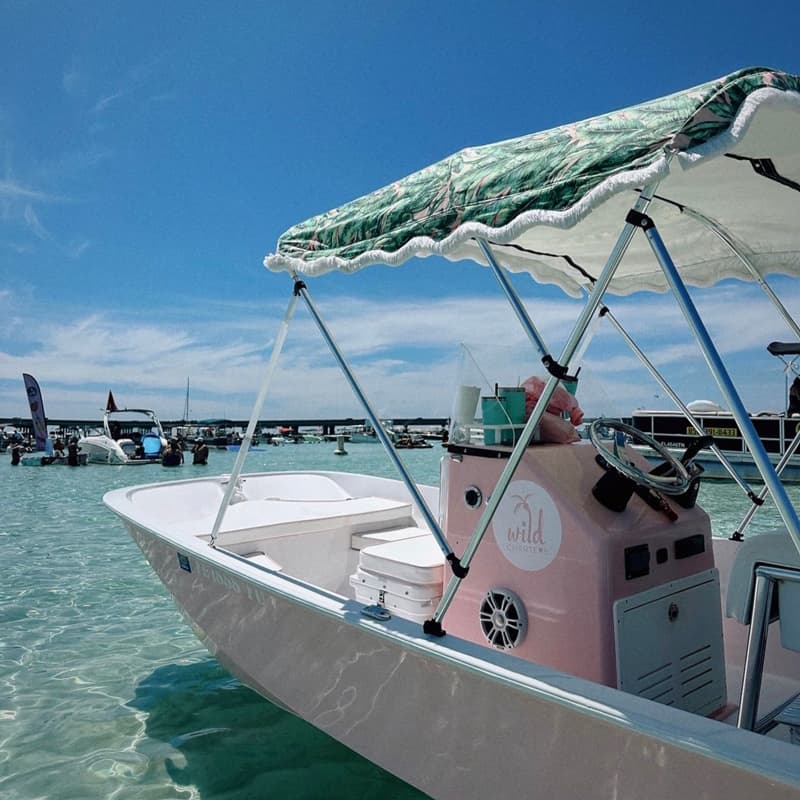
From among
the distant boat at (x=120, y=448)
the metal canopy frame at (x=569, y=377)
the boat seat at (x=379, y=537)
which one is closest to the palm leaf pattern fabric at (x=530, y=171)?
the metal canopy frame at (x=569, y=377)

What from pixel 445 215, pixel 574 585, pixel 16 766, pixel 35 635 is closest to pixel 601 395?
pixel 574 585

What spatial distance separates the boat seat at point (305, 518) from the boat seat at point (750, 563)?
2728 mm

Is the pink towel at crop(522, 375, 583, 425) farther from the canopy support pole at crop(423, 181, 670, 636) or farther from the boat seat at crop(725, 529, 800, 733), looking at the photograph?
the boat seat at crop(725, 529, 800, 733)

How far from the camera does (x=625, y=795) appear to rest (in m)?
1.65

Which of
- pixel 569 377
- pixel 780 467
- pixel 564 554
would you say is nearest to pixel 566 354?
pixel 569 377

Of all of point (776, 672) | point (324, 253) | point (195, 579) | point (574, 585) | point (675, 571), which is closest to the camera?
point (574, 585)

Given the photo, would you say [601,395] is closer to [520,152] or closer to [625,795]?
[520,152]

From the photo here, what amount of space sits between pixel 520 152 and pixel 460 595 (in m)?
1.65

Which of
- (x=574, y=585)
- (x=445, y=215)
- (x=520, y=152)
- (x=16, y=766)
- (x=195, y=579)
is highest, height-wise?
(x=520, y=152)

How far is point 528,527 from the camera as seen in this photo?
8.02 feet

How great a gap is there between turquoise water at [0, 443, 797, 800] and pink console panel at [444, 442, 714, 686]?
3.51 feet

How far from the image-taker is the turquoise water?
9.50 ft

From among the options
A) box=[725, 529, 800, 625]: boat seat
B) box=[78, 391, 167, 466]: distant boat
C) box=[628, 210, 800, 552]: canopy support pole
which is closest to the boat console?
box=[725, 529, 800, 625]: boat seat

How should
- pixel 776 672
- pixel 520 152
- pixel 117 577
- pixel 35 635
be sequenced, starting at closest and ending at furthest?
pixel 520 152 → pixel 776 672 → pixel 35 635 → pixel 117 577
